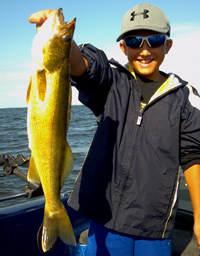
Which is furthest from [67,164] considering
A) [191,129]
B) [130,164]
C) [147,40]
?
[147,40]

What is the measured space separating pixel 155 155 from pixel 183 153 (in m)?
0.40

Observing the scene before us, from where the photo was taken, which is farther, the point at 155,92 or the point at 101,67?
the point at 155,92

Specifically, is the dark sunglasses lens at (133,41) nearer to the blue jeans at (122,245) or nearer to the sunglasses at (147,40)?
the sunglasses at (147,40)

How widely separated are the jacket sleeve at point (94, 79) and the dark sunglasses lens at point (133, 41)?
0.39 meters

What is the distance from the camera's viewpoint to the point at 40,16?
71.0 inches

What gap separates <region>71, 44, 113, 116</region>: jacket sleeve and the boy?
0.04 ft

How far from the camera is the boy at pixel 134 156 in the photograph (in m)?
2.40

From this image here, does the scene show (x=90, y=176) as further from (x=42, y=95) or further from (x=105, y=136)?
(x=42, y=95)

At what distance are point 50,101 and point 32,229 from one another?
2402 millimetres

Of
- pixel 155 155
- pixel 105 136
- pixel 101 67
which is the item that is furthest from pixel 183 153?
pixel 101 67

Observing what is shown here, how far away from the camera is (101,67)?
2.24 m

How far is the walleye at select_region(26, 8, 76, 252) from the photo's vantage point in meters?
1.79

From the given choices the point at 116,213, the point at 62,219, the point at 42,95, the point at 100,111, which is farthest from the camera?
the point at 100,111

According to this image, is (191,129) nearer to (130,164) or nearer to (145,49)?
(130,164)
